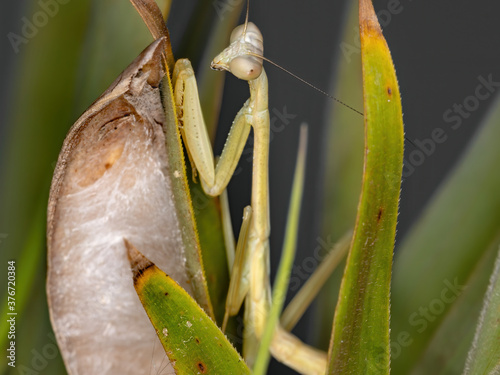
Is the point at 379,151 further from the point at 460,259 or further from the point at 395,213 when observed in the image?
the point at 460,259

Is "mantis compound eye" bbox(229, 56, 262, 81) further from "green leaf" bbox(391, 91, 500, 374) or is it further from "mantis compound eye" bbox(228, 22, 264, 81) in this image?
"green leaf" bbox(391, 91, 500, 374)

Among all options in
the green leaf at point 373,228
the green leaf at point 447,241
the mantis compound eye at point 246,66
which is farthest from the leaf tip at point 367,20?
the green leaf at point 447,241

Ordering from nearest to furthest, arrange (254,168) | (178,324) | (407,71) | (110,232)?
(178,324), (110,232), (254,168), (407,71)

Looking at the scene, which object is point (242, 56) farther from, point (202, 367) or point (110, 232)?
point (202, 367)

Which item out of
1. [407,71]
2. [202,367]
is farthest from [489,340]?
[407,71]

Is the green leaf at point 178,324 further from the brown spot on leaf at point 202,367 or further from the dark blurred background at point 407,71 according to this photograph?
the dark blurred background at point 407,71

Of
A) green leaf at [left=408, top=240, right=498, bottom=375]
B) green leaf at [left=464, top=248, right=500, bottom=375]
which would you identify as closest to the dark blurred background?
green leaf at [left=408, top=240, right=498, bottom=375]

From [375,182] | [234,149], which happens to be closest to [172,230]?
[234,149]
